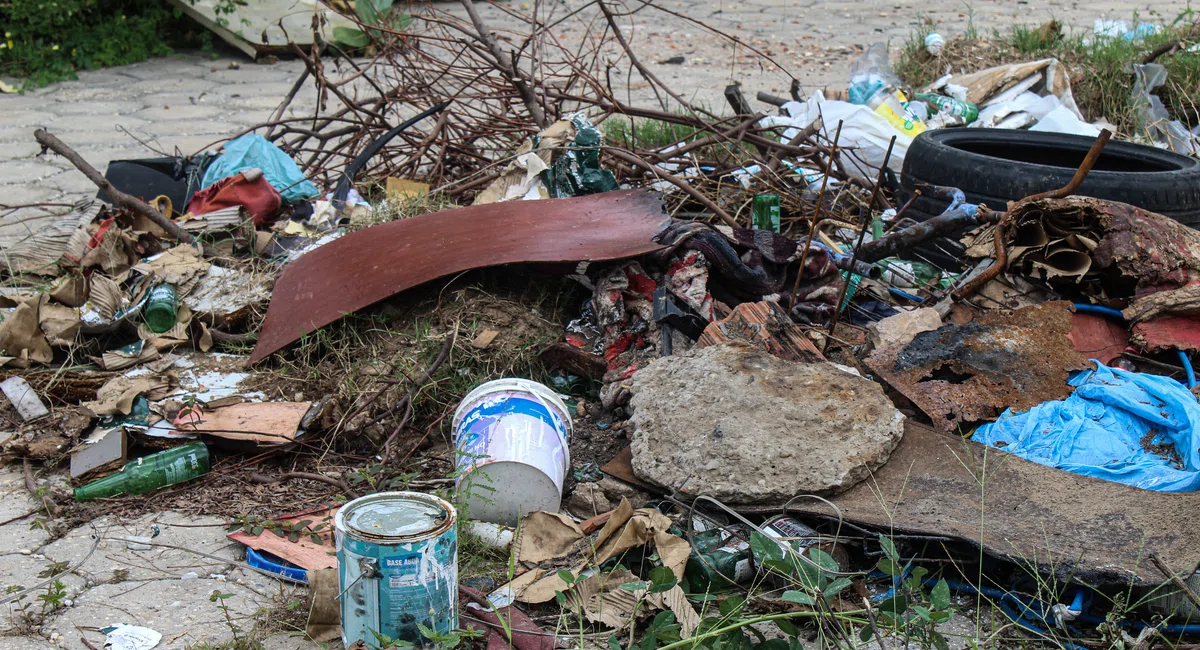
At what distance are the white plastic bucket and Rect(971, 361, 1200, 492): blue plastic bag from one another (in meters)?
1.26

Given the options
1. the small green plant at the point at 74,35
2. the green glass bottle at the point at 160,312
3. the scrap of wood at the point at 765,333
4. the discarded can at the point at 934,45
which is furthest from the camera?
the small green plant at the point at 74,35

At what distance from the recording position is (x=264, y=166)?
4.84 meters

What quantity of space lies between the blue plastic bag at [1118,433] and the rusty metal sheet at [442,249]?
1.38 metres

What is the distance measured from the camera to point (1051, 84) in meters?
5.77

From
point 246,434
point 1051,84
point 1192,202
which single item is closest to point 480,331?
point 246,434

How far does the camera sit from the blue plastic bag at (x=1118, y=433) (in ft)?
8.68

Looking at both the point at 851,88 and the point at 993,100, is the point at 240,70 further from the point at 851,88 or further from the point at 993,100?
the point at 993,100

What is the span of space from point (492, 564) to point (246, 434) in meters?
1.04

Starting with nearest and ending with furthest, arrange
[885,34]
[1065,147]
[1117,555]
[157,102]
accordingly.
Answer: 1. [1117,555]
2. [1065,147]
3. [157,102]
4. [885,34]

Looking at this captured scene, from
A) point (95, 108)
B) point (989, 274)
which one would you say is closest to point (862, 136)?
point (989, 274)

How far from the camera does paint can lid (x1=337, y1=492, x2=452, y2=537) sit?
6.72 feet

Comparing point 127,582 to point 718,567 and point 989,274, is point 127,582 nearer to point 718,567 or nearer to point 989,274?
point 718,567

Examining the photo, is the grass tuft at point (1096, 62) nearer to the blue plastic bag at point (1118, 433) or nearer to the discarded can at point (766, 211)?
the discarded can at point (766, 211)

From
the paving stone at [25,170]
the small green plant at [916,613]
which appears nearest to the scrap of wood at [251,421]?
the small green plant at [916,613]
